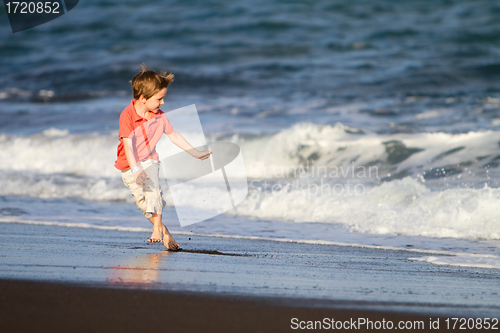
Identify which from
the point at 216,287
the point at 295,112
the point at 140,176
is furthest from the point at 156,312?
the point at 295,112

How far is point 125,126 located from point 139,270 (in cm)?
105

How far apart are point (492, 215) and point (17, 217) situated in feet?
16.8

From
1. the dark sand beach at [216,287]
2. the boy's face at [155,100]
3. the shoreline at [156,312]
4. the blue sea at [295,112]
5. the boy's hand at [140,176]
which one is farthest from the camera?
the blue sea at [295,112]

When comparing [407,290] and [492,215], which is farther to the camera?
[492,215]

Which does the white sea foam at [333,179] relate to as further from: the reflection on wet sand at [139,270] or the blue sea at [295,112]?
the reflection on wet sand at [139,270]

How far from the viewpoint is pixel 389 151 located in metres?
8.62

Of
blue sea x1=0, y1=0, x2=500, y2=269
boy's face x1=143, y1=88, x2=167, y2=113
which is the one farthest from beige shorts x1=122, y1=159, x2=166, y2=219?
blue sea x1=0, y1=0, x2=500, y2=269

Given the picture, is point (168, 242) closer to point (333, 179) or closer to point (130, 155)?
point (130, 155)

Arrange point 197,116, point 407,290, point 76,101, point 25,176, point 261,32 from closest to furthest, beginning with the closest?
point 407,290, point 25,176, point 197,116, point 76,101, point 261,32

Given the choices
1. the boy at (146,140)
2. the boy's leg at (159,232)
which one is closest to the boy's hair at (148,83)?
the boy at (146,140)

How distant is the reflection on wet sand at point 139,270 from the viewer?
286 cm

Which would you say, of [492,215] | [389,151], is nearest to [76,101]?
[389,151]

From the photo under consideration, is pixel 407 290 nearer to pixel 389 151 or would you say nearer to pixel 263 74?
pixel 389 151

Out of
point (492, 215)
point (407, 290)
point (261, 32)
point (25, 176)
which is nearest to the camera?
point (407, 290)
